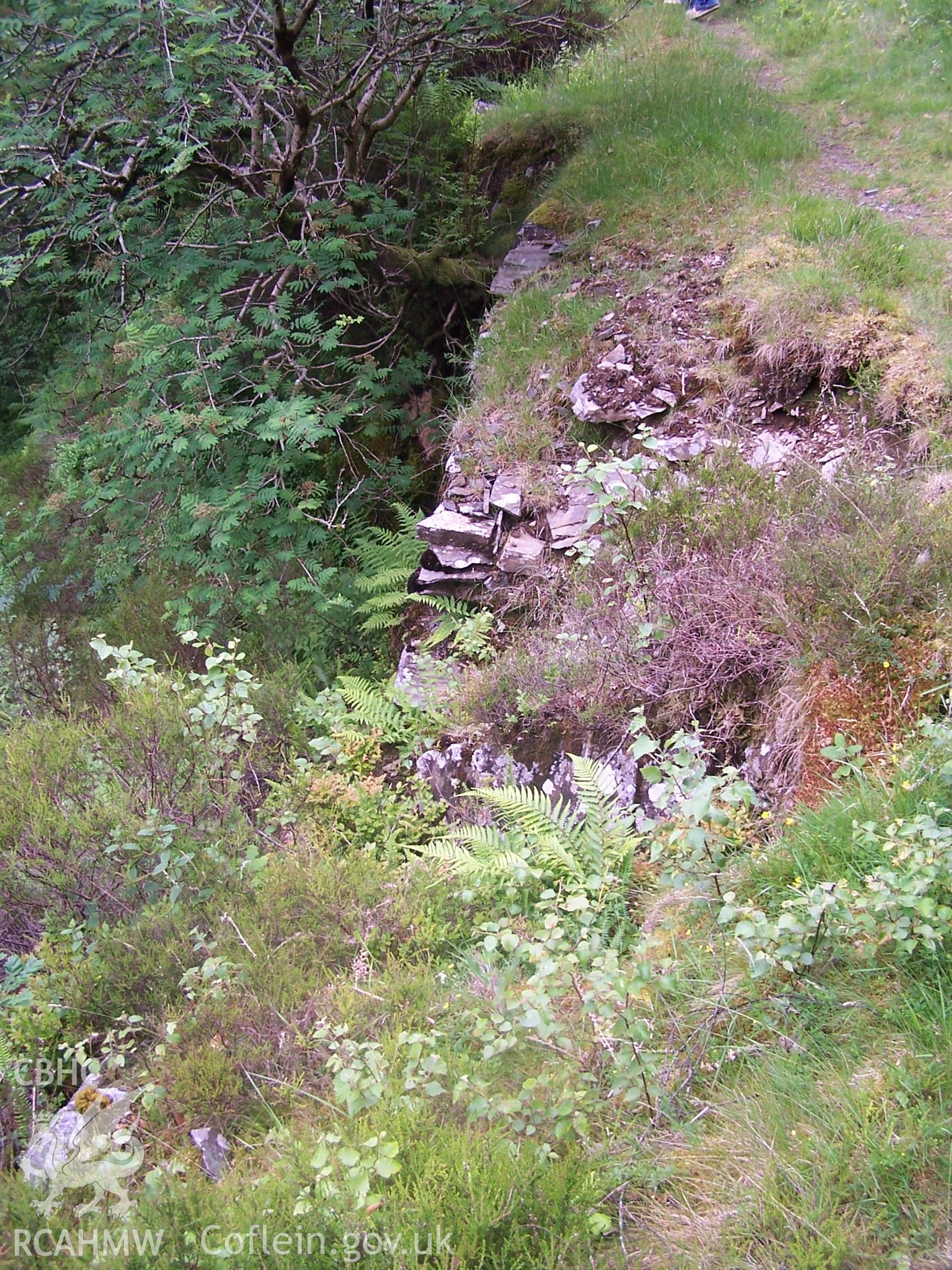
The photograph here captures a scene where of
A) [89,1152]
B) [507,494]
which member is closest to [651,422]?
[507,494]

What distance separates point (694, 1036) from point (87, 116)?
24.2ft

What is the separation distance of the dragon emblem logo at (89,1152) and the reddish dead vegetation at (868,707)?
2.77 metres

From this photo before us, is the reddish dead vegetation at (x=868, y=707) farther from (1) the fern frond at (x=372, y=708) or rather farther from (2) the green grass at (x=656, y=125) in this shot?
(2) the green grass at (x=656, y=125)

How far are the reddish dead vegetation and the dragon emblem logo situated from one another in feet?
9.07

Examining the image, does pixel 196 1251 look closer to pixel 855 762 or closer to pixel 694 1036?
pixel 694 1036

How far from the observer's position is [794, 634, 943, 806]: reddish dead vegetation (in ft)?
11.5

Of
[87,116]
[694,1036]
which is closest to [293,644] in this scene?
[87,116]

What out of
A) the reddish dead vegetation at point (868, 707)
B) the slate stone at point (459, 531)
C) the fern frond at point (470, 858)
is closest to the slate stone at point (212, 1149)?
the fern frond at point (470, 858)

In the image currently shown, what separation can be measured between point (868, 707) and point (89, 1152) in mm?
3455

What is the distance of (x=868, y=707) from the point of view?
12.0ft

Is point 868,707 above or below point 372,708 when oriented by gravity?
above

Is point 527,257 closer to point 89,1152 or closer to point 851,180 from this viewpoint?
point 851,180

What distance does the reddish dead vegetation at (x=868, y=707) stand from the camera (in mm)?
3508

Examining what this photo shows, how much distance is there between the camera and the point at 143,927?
3826 mm
